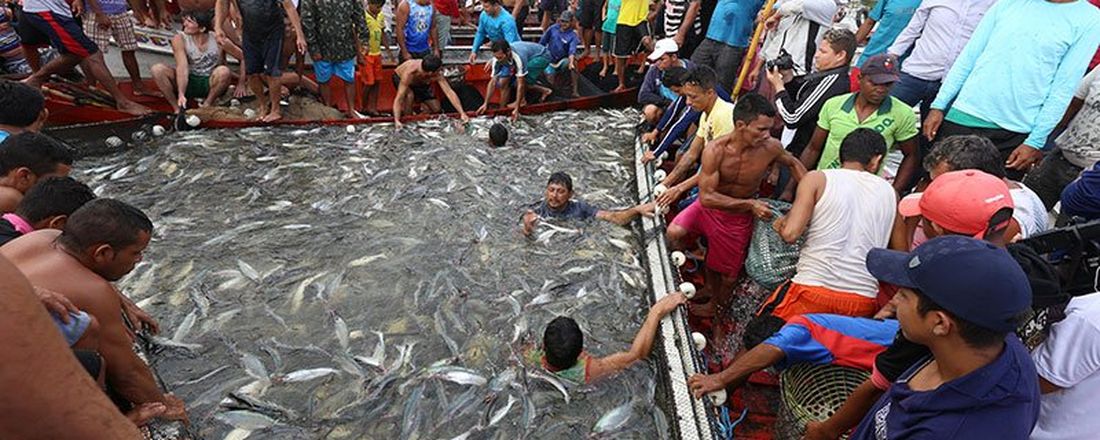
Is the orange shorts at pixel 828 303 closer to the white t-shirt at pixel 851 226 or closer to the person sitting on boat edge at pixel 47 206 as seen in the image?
the white t-shirt at pixel 851 226

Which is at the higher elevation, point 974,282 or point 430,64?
point 974,282

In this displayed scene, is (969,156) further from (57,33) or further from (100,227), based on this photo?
(57,33)

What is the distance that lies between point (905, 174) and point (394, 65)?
7562 millimetres

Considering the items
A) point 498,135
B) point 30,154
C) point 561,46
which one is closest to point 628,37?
point 561,46

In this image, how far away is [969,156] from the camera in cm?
328

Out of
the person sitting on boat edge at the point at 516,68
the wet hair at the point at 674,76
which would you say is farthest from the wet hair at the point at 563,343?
the person sitting on boat edge at the point at 516,68

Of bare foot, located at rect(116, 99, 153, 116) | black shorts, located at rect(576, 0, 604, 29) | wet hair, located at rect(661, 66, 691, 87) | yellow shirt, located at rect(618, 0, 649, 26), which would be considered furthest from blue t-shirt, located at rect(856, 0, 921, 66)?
bare foot, located at rect(116, 99, 153, 116)

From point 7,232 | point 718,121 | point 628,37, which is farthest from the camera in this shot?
point 628,37

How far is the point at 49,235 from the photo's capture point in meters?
2.66

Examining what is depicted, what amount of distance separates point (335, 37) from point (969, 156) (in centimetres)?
724

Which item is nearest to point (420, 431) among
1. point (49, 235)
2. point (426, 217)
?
point (49, 235)

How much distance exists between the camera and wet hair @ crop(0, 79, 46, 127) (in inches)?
163

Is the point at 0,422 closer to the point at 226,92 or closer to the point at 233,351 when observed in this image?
the point at 233,351

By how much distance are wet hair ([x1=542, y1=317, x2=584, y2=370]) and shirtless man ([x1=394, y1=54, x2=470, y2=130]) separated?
4907mm
